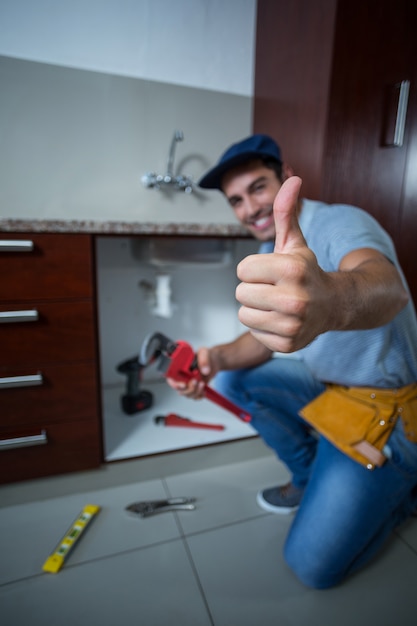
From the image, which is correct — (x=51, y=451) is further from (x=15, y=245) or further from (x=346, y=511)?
(x=346, y=511)

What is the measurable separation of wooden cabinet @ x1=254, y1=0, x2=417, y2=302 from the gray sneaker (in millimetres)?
775

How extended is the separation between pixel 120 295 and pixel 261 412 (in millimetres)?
772

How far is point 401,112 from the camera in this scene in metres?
0.95

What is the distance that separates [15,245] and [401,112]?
1131 millimetres

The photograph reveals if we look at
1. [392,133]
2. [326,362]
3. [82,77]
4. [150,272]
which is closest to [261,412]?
[326,362]

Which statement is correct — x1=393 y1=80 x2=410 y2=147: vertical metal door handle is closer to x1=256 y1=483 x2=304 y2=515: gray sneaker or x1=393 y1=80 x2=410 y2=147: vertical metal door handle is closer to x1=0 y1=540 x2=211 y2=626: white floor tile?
x1=256 y1=483 x2=304 y2=515: gray sneaker

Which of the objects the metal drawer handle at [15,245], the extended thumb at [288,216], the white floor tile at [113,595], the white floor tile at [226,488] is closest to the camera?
the extended thumb at [288,216]

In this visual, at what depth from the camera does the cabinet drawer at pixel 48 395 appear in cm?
75

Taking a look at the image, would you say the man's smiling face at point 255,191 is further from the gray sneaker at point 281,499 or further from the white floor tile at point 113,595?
the white floor tile at point 113,595

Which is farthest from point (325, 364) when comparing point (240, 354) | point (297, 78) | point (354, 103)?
point (297, 78)

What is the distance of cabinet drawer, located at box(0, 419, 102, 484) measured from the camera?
778 mm

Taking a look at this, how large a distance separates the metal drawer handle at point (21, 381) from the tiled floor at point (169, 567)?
0.30 metres

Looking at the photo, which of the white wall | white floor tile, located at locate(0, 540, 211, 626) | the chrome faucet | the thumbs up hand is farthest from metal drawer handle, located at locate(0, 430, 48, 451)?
the white wall

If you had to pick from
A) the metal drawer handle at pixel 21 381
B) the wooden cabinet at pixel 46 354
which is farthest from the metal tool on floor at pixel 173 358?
the metal drawer handle at pixel 21 381
